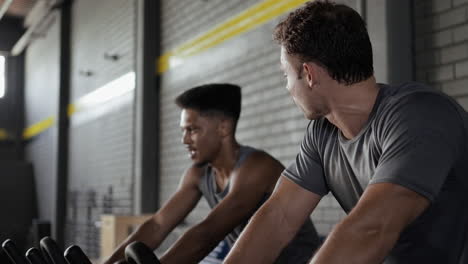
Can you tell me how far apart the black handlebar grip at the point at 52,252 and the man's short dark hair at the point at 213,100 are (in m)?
1.52

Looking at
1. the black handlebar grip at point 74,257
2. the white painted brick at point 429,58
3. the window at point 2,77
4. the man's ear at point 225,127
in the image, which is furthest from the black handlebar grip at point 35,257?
the window at point 2,77

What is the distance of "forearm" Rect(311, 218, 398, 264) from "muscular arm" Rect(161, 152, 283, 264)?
1058 mm

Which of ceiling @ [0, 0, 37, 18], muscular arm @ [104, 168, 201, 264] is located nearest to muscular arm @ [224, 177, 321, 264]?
muscular arm @ [104, 168, 201, 264]

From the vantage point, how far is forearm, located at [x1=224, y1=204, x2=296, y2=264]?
1.73m

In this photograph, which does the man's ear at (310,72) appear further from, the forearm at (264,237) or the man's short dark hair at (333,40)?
the forearm at (264,237)

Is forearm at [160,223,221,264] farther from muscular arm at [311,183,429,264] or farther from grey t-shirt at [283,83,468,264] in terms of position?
muscular arm at [311,183,429,264]

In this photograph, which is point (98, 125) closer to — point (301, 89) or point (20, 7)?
point (20, 7)

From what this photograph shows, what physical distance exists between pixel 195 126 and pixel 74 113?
6.56 metres

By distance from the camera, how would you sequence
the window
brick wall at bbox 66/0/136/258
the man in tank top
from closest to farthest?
1. the man in tank top
2. brick wall at bbox 66/0/136/258
3. the window

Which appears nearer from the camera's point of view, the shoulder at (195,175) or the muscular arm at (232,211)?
the muscular arm at (232,211)

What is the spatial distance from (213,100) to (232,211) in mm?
760

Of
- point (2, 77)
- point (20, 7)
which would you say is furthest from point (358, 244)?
point (2, 77)

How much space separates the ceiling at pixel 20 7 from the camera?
9.35 meters

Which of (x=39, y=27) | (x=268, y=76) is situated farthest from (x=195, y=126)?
(x=39, y=27)
